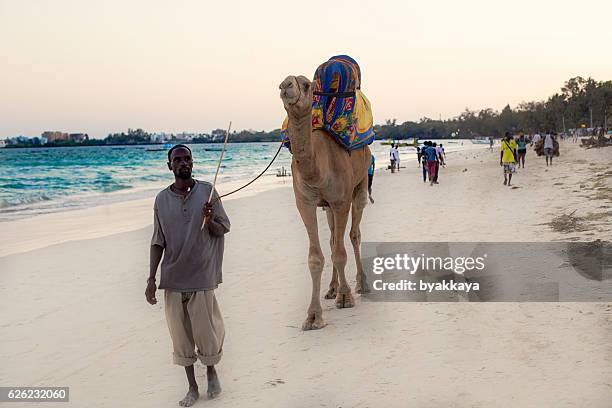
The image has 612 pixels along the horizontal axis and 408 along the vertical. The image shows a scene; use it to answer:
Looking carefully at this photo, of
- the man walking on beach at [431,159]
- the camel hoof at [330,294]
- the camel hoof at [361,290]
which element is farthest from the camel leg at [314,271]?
the man walking on beach at [431,159]

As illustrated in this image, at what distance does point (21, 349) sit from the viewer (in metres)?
5.89

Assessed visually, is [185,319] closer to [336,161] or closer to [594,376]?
[336,161]

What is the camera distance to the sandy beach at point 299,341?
171 inches

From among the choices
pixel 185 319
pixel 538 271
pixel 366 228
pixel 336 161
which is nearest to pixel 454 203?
pixel 366 228

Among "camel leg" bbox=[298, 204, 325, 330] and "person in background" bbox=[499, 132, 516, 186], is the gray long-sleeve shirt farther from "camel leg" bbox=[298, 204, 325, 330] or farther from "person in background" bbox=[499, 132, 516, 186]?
"person in background" bbox=[499, 132, 516, 186]

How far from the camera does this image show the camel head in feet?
16.2

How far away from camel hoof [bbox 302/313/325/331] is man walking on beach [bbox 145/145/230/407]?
5.36ft

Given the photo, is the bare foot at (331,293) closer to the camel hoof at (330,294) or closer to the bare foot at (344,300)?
the camel hoof at (330,294)

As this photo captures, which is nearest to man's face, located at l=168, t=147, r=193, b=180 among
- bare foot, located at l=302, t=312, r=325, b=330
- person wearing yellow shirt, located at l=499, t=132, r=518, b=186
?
bare foot, located at l=302, t=312, r=325, b=330

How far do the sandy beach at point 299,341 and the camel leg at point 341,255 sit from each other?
181 millimetres

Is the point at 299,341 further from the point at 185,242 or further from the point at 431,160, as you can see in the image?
the point at 431,160

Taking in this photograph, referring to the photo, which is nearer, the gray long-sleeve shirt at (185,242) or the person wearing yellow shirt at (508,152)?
the gray long-sleeve shirt at (185,242)

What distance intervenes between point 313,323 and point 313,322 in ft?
0.05

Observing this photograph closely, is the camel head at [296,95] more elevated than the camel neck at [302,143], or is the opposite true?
the camel head at [296,95]
